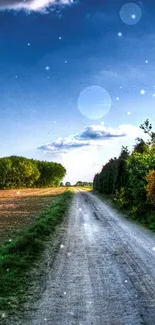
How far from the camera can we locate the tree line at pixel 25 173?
13550 cm

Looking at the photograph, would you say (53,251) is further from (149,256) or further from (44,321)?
(44,321)

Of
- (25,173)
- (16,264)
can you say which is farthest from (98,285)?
(25,173)

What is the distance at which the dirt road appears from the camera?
6984 millimetres

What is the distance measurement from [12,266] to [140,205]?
1841 cm

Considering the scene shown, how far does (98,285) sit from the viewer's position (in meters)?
9.16

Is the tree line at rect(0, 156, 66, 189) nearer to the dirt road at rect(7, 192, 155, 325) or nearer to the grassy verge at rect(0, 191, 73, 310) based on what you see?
the grassy verge at rect(0, 191, 73, 310)

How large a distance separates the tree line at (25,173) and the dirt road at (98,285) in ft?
398

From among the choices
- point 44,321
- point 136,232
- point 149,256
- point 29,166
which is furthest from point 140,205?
point 29,166

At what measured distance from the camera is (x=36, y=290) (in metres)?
8.86

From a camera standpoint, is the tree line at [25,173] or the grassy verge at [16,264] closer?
the grassy verge at [16,264]

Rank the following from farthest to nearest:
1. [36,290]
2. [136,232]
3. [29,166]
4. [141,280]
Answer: [29,166], [136,232], [141,280], [36,290]

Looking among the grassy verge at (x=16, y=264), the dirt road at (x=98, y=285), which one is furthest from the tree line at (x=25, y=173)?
the dirt road at (x=98, y=285)

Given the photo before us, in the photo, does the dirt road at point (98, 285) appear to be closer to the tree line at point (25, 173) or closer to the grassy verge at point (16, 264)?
the grassy verge at point (16, 264)

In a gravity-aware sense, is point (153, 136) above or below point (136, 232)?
above
